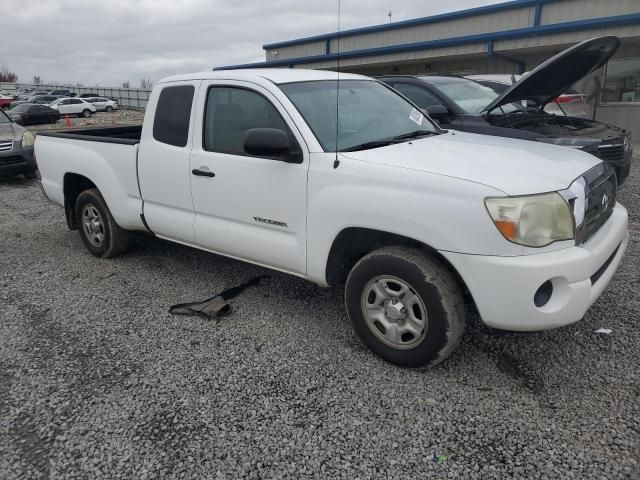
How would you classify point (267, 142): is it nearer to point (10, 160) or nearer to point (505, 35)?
point (10, 160)

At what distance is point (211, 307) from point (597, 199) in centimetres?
286

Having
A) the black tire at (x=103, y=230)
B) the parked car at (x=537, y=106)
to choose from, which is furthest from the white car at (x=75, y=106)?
the black tire at (x=103, y=230)

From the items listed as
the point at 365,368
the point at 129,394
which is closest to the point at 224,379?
the point at 129,394

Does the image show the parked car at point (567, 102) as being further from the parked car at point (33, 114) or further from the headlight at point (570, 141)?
the parked car at point (33, 114)

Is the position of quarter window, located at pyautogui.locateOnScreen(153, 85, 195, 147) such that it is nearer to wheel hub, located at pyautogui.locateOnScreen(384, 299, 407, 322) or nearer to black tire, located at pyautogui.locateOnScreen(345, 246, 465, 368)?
black tire, located at pyautogui.locateOnScreen(345, 246, 465, 368)

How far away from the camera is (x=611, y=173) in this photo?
3570 mm

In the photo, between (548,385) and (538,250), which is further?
(548,385)

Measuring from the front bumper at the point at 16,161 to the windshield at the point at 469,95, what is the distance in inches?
309

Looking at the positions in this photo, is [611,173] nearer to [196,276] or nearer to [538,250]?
[538,250]

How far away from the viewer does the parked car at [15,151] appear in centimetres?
980

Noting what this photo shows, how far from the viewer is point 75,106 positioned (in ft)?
122

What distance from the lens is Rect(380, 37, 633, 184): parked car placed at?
214 inches

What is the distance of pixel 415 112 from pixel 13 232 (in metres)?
5.40

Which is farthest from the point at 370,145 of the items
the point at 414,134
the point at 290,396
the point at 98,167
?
the point at 98,167
